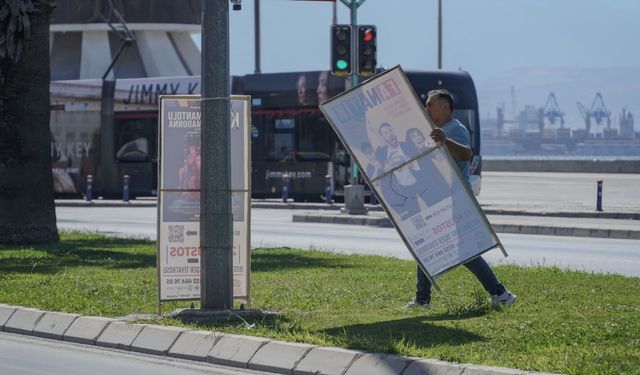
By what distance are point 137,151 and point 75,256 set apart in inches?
985

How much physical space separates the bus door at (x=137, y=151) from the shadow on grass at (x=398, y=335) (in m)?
31.9

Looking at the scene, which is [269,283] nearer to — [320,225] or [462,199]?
[462,199]

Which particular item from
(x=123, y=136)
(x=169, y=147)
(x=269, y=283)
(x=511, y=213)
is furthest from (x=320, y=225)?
(x=169, y=147)

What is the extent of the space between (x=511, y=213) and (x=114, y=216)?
976cm

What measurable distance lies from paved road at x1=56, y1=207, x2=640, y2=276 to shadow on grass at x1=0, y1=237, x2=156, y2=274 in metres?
2.85

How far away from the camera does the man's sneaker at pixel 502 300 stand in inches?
468

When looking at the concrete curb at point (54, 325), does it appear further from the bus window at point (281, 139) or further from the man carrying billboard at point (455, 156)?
the bus window at point (281, 139)

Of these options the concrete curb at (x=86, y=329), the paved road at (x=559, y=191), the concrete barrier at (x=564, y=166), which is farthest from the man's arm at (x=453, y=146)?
the concrete barrier at (x=564, y=166)

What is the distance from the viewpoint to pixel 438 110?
12398 mm

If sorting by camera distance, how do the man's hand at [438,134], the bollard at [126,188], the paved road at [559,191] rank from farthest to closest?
the bollard at [126,188], the paved road at [559,191], the man's hand at [438,134]

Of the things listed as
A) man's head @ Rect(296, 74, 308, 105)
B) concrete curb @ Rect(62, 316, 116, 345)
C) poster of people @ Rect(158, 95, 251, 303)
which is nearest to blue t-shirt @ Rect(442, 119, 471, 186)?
poster of people @ Rect(158, 95, 251, 303)

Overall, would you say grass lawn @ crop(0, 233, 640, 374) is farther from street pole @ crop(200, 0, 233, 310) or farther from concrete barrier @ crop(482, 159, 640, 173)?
concrete barrier @ crop(482, 159, 640, 173)

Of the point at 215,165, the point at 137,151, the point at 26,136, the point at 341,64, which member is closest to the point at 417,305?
the point at 215,165

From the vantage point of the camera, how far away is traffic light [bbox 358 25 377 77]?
97.8 feet
